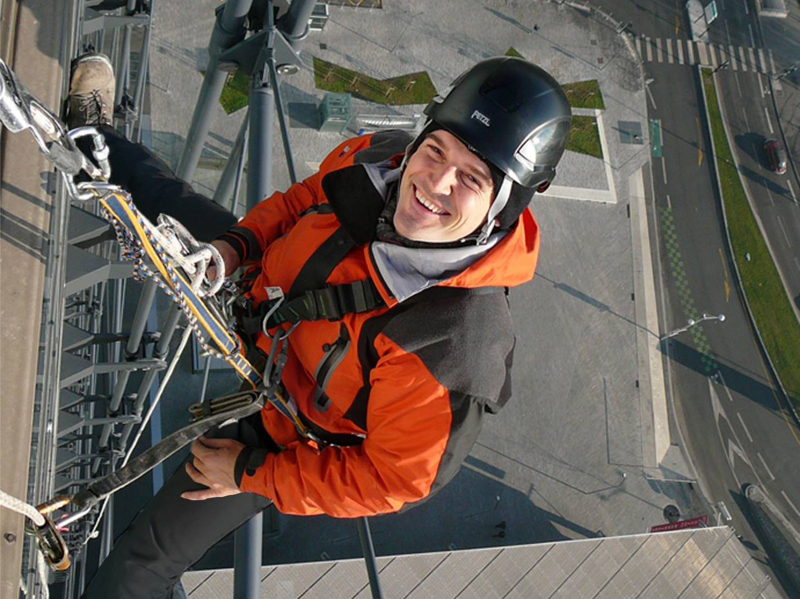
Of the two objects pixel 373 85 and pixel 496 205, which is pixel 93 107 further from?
pixel 373 85

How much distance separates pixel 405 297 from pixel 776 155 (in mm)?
23875

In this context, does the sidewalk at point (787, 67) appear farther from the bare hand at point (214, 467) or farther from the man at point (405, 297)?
the bare hand at point (214, 467)

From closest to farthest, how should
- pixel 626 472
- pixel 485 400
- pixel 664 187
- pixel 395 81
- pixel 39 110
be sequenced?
pixel 39 110
pixel 485 400
pixel 626 472
pixel 395 81
pixel 664 187

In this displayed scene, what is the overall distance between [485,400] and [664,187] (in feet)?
67.8

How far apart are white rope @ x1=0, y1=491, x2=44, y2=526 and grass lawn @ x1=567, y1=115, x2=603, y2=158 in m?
20.7

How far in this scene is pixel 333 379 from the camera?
427 centimetres

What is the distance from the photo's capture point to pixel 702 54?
2453cm

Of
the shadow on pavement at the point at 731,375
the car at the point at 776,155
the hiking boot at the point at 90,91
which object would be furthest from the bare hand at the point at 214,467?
the car at the point at 776,155

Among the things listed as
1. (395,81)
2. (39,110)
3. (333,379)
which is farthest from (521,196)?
(395,81)

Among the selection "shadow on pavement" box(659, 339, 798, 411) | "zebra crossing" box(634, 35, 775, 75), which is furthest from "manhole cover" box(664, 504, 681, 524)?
"zebra crossing" box(634, 35, 775, 75)

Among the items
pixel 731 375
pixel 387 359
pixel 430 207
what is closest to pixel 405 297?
pixel 387 359

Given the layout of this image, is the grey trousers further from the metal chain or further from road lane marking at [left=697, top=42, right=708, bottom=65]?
road lane marking at [left=697, top=42, right=708, bottom=65]

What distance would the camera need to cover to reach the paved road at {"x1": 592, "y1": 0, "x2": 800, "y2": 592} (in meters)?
20.3

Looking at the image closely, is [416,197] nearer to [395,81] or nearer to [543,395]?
[543,395]
